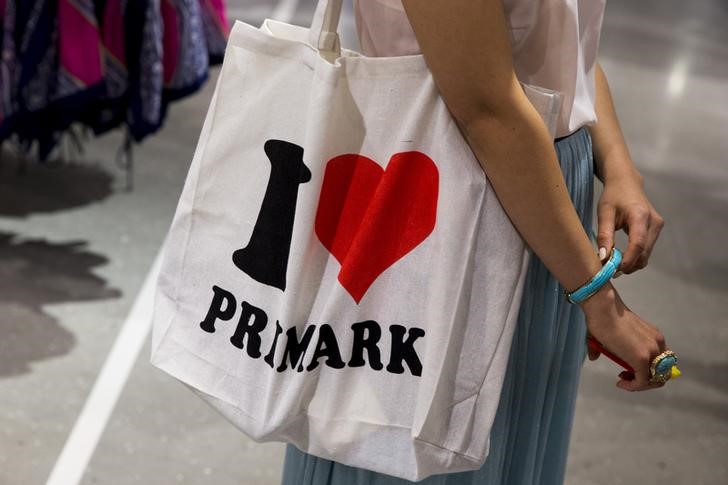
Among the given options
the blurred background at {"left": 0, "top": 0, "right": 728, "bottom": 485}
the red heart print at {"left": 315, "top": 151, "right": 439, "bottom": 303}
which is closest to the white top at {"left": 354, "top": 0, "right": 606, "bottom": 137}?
the red heart print at {"left": 315, "top": 151, "right": 439, "bottom": 303}

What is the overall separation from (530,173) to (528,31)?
140mm

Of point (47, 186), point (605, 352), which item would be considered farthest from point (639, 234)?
point (47, 186)

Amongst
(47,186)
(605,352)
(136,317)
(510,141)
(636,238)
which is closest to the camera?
(510,141)

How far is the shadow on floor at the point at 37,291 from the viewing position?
2.65 metres

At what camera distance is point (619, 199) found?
1.26 metres

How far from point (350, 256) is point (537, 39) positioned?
27 cm

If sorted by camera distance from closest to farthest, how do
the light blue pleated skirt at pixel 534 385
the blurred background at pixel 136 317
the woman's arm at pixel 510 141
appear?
1. the woman's arm at pixel 510 141
2. the light blue pleated skirt at pixel 534 385
3. the blurred background at pixel 136 317

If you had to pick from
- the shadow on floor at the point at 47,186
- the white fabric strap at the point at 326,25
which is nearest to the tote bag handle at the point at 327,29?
the white fabric strap at the point at 326,25

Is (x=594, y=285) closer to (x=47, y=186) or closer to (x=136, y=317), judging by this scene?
(x=136, y=317)

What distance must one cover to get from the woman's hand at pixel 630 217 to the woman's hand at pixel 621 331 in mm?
102

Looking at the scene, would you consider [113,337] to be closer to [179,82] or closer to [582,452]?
[179,82]

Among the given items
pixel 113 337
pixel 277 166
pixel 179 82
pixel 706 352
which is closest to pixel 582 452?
pixel 706 352

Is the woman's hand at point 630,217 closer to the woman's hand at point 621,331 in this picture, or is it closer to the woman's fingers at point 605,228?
the woman's fingers at point 605,228

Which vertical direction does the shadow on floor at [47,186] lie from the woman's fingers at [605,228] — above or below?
below
